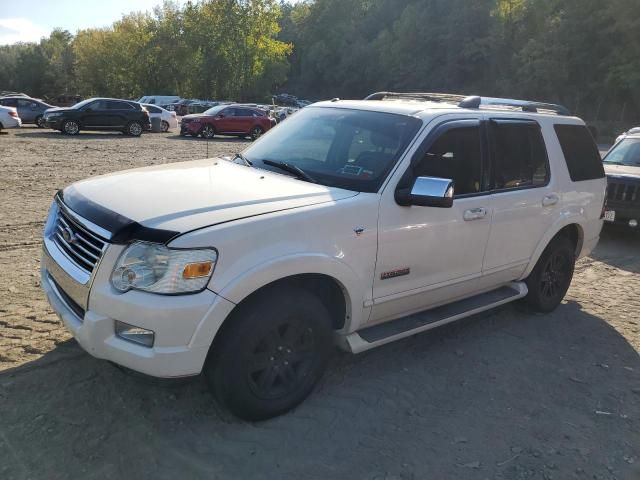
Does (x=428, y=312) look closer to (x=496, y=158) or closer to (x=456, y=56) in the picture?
(x=496, y=158)

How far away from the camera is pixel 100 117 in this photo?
2328 cm

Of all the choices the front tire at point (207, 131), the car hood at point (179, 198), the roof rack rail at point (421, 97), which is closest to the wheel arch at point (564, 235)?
the roof rack rail at point (421, 97)

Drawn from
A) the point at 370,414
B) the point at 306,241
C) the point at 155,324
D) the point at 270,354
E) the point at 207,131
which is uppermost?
the point at 306,241

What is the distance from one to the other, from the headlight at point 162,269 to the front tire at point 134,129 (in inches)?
898

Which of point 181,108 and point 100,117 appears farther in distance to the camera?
point 181,108

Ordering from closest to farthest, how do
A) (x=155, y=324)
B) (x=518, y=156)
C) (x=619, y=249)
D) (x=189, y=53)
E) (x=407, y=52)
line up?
(x=155, y=324), (x=518, y=156), (x=619, y=249), (x=189, y=53), (x=407, y=52)

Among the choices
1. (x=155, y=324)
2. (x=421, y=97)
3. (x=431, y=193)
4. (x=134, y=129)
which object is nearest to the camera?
(x=155, y=324)

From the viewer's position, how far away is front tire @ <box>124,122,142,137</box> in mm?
24094

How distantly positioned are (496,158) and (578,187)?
1.33m

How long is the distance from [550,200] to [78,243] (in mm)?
3835

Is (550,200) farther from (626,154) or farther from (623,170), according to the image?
(626,154)

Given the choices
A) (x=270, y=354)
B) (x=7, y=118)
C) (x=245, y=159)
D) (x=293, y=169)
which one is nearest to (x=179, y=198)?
(x=293, y=169)

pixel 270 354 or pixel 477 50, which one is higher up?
pixel 477 50

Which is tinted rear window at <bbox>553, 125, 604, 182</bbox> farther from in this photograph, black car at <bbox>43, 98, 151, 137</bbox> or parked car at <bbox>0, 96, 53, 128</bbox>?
parked car at <bbox>0, 96, 53, 128</bbox>
